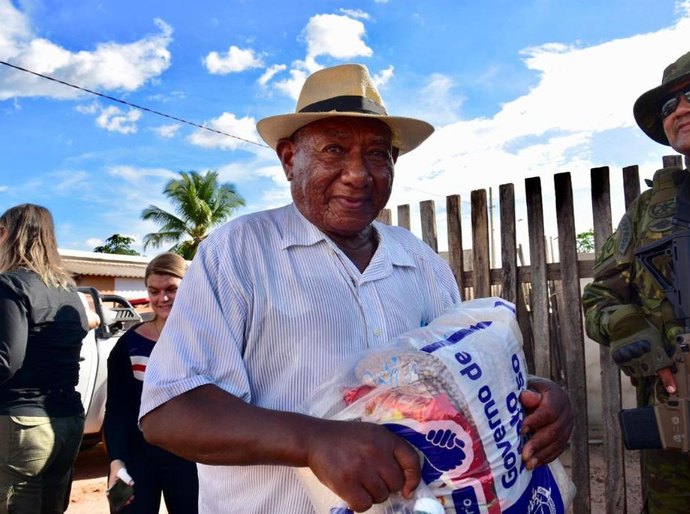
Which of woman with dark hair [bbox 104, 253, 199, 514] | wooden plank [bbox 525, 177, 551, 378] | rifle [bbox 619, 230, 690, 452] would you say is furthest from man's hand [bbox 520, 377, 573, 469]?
wooden plank [bbox 525, 177, 551, 378]

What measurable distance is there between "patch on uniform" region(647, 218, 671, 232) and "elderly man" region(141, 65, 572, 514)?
4.41ft

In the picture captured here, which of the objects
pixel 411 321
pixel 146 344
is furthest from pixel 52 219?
pixel 411 321

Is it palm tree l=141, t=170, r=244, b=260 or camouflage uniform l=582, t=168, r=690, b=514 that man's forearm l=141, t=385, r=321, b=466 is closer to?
camouflage uniform l=582, t=168, r=690, b=514

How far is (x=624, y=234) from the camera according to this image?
9.46 feet

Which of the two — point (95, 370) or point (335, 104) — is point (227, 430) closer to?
point (335, 104)

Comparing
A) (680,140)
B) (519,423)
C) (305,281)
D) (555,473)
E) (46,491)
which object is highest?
(680,140)

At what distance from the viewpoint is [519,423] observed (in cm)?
134

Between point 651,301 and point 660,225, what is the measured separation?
36cm

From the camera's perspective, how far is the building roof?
14.8 meters

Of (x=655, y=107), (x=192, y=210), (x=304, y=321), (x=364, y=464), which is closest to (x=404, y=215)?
(x=655, y=107)

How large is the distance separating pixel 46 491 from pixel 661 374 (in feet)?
10.7

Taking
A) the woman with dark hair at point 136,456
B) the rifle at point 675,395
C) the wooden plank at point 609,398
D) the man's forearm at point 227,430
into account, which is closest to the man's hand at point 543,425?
the man's forearm at point 227,430

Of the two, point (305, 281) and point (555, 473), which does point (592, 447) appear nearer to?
point (555, 473)

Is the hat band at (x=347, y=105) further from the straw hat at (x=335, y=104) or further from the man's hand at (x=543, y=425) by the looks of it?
the man's hand at (x=543, y=425)
